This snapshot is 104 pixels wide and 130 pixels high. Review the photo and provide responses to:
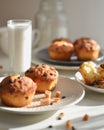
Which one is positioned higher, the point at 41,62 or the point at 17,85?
the point at 17,85

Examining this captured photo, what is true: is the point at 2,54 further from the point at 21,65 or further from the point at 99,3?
the point at 99,3

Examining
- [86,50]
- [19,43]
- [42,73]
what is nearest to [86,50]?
[86,50]

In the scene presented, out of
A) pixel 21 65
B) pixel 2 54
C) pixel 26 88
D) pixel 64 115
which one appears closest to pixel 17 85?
pixel 26 88

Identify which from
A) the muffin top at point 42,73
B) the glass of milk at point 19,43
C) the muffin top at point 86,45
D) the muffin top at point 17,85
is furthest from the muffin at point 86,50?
the muffin top at point 17,85

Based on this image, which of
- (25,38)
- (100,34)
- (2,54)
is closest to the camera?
(25,38)

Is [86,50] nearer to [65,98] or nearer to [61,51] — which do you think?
[61,51]

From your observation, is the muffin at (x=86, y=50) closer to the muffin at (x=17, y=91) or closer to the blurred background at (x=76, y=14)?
the blurred background at (x=76, y=14)
